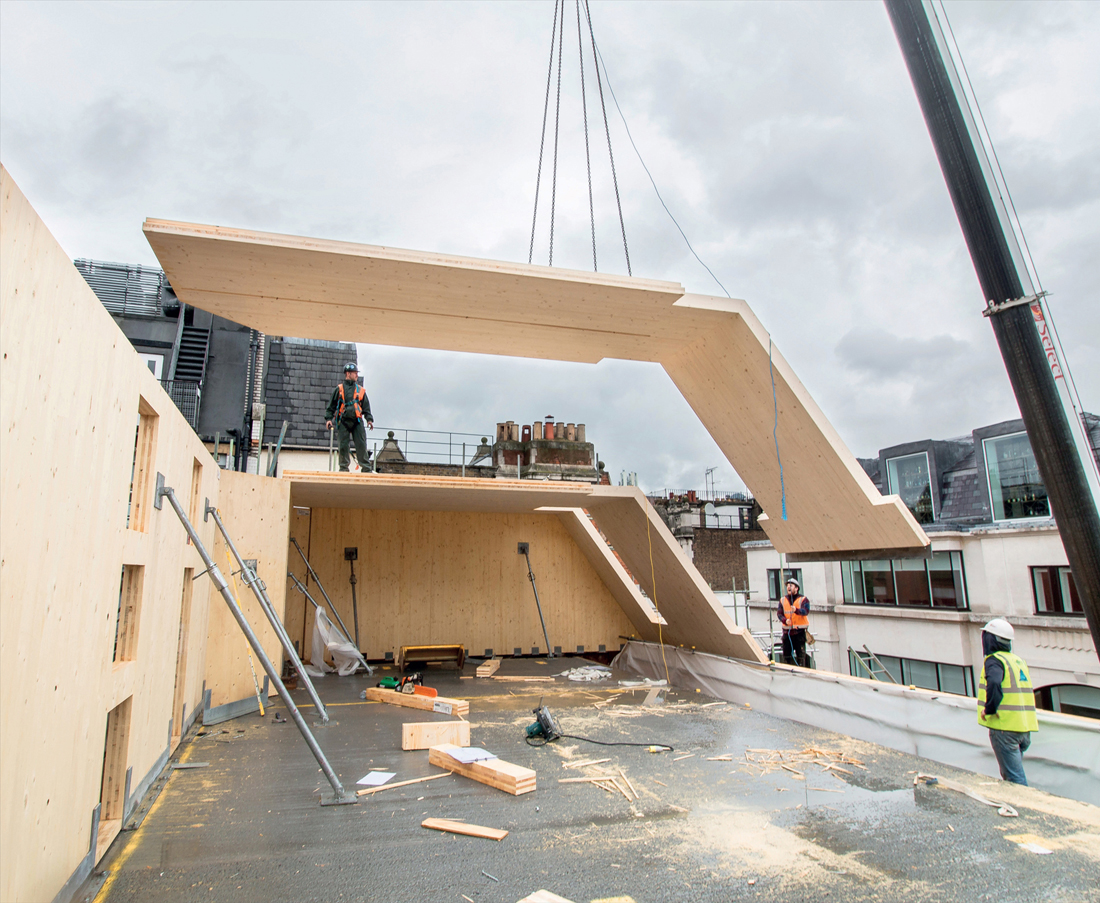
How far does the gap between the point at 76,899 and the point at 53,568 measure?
5.50ft

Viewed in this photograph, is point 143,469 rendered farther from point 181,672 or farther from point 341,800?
point 341,800

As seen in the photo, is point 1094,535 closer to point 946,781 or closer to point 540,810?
point 946,781

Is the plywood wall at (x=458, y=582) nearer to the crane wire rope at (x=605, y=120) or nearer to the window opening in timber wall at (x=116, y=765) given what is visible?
the crane wire rope at (x=605, y=120)

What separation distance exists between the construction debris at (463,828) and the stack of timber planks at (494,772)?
0.67 m

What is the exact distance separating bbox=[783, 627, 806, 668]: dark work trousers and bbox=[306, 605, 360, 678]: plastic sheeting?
679cm

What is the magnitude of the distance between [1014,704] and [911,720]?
113cm

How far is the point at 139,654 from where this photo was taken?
4.02 m

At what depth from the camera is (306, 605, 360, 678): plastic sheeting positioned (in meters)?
10.4

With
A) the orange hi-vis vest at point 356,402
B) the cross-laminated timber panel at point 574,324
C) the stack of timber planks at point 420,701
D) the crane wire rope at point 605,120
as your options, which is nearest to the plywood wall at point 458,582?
the orange hi-vis vest at point 356,402

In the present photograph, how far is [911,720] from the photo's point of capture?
6.00m

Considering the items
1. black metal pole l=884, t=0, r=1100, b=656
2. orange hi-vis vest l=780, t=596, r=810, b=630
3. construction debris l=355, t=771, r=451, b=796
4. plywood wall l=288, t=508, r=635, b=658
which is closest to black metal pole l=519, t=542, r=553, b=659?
plywood wall l=288, t=508, r=635, b=658

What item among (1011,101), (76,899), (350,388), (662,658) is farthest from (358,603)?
(1011,101)

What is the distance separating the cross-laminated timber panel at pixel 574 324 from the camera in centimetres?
601

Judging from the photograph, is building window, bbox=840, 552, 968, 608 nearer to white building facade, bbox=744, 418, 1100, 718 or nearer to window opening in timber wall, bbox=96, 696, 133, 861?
white building facade, bbox=744, 418, 1100, 718
